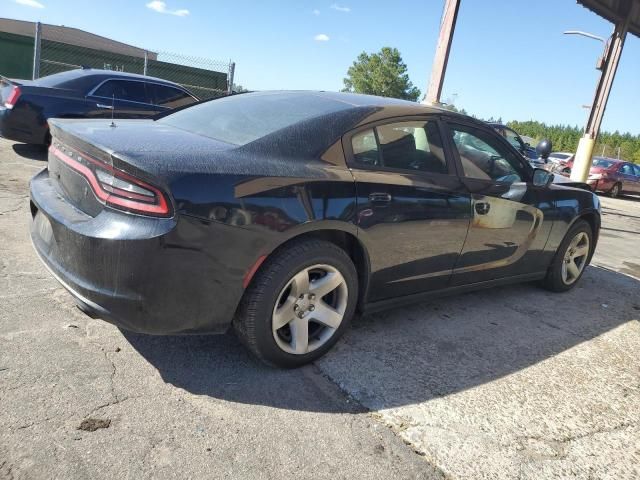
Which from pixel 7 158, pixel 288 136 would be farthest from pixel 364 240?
pixel 7 158

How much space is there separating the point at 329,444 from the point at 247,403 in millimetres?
456

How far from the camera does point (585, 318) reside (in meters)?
4.28

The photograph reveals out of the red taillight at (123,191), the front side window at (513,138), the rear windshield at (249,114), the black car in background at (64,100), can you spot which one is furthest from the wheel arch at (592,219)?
the front side window at (513,138)

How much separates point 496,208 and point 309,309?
1.72 metres

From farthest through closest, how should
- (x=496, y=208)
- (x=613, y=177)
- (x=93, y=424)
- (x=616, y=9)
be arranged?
(x=613, y=177) < (x=616, y=9) < (x=496, y=208) < (x=93, y=424)

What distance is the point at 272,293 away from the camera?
8.34 feet

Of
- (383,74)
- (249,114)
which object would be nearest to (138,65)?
(249,114)

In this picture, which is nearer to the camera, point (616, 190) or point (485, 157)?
point (485, 157)

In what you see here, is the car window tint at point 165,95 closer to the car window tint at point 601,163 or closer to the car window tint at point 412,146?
the car window tint at point 412,146

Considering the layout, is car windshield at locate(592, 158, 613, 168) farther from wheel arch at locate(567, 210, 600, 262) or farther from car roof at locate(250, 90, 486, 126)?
car roof at locate(250, 90, 486, 126)

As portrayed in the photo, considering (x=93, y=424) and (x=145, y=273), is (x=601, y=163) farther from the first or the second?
(x=93, y=424)

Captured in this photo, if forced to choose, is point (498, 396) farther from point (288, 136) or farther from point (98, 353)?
point (98, 353)

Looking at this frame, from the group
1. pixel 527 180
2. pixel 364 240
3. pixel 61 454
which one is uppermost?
pixel 527 180

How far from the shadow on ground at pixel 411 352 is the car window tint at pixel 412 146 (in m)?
1.12
